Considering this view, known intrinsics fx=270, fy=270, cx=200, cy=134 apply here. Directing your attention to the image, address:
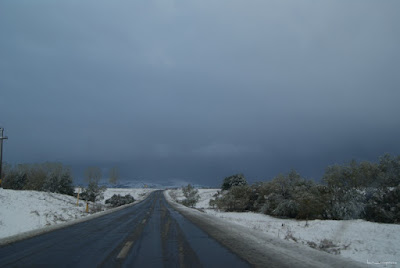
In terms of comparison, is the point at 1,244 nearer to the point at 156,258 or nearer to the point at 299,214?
the point at 156,258

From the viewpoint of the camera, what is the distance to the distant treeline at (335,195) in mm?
18156

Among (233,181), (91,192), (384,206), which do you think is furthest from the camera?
Answer: (233,181)

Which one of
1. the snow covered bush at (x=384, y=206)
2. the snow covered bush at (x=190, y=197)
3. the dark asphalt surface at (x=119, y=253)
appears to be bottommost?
the snow covered bush at (x=190, y=197)

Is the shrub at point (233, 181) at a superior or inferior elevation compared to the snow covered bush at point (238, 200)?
superior

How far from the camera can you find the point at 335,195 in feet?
69.5

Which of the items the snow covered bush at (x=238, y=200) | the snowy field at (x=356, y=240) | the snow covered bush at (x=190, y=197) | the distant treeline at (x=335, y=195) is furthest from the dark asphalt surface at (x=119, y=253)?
the snow covered bush at (x=190, y=197)

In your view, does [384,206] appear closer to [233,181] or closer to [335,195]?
[335,195]

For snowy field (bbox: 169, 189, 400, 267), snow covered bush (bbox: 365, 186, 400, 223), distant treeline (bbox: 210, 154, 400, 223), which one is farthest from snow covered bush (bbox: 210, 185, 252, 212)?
snowy field (bbox: 169, 189, 400, 267)

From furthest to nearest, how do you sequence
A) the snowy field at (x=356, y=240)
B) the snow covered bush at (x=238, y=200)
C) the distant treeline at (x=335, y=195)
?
the snow covered bush at (x=238, y=200) < the distant treeline at (x=335, y=195) < the snowy field at (x=356, y=240)

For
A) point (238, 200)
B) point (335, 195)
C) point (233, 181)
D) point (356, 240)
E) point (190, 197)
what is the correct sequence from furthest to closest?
point (190, 197)
point (233, 181)
point (238, 200)
point (335, 195)
point (356, 240)

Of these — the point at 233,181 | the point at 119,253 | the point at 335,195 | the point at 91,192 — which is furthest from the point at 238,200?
the point at 91,192

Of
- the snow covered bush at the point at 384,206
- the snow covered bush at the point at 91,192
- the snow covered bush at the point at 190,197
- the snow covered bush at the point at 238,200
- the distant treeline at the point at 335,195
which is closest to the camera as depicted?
the snow covered bush at the point at 384,206

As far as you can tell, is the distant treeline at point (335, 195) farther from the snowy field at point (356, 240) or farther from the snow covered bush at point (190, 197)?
the snow covered bush at point (190, 197)

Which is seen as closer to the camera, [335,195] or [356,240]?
[356,240]
